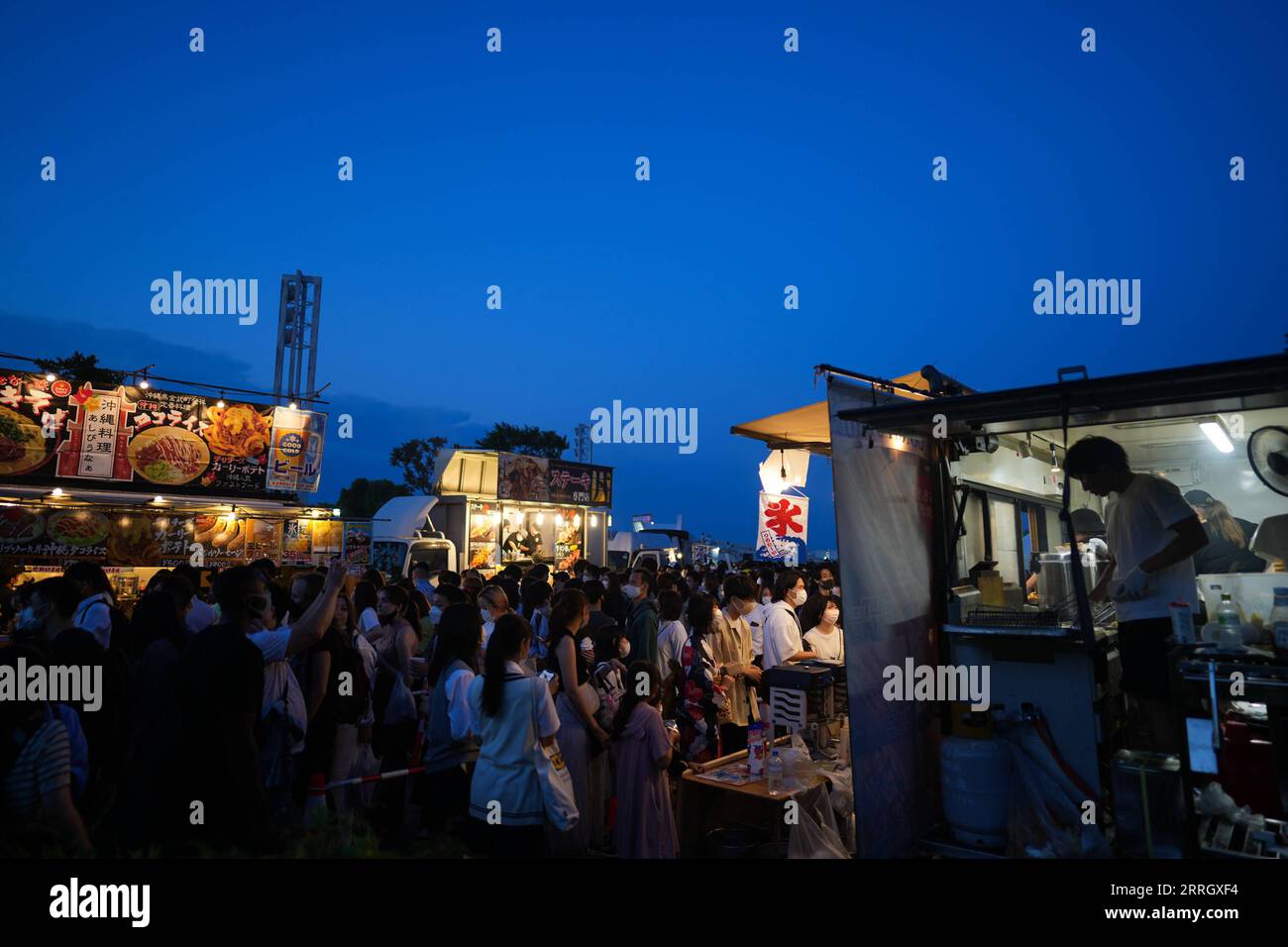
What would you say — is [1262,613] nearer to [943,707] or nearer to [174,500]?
[943,707]

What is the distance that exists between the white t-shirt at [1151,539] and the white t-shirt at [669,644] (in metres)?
3.75

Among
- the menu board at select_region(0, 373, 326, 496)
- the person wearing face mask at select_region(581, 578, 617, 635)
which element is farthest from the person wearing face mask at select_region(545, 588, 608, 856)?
the menu board at select_region(0, 373, 326, 496)

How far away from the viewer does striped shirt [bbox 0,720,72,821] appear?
2725mm

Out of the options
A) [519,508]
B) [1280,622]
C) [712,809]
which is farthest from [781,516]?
[519,508]

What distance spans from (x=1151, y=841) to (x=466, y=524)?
1593 centimetres

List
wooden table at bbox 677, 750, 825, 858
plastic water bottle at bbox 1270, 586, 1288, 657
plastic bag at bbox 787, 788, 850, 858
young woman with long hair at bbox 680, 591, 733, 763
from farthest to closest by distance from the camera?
1. young woman with long hair at bbox 680, 591, 733, 763
2. wooden table at bbox 677, 750, 825, 858
3. plastic bag at bbox 787, 788, 850, 858
4. plastic water bottle at bbox 1270, 586, 1288, 657

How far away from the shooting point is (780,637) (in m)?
7.40

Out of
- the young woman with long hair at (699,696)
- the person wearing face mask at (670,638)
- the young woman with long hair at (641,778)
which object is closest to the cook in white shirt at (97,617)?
the young woman with long hair at (641,778)

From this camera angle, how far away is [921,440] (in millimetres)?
5828

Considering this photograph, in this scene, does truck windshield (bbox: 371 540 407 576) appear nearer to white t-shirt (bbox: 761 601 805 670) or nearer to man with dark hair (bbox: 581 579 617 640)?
man with dark hair (bbox: 581 579 617 640)

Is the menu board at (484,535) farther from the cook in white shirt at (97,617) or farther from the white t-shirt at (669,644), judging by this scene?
the cook in white shirt at (97,617)

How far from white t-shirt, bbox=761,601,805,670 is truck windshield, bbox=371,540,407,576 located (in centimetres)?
1181
